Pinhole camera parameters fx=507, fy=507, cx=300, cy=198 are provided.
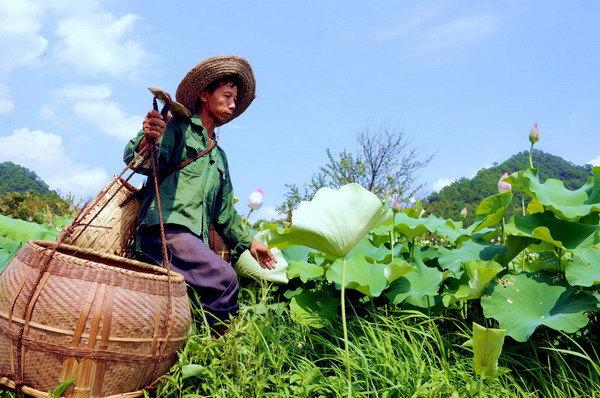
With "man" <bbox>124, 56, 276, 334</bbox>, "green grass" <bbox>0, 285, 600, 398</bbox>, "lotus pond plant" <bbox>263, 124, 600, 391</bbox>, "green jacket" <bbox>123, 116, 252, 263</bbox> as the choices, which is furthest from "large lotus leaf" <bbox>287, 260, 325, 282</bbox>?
"green jacket" <bbox>123, 116, 252, 263</bbox>

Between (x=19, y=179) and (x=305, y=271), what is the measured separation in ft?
123

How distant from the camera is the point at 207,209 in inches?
104

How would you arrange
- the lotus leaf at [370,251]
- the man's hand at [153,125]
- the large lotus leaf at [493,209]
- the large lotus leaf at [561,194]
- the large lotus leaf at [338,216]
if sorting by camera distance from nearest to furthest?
the large lotus leaf at [338,216]
the man's hand at [153,125]
the large lotus leaf at [561,194]
the large lotus leaf at [493,209]
the lotus leaf at [370,251]

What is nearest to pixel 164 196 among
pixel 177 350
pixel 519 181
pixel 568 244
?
pixel 177 350

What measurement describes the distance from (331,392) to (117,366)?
2.77 ft

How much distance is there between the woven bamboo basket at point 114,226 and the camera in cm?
239

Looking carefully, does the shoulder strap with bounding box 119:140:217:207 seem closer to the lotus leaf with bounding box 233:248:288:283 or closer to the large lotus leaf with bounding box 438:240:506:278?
the lotus leaf with bounding box 233:248:288:283

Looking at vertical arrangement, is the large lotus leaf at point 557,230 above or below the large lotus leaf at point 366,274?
above

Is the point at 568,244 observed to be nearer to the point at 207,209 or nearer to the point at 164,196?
the point at 207,209

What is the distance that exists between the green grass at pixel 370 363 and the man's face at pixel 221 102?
103cm

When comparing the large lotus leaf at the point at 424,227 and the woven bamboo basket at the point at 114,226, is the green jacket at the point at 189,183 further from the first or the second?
the large lotus leaf at the point at 424,227

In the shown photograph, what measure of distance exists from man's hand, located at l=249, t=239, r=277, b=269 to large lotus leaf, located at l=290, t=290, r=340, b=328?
252 millimetres

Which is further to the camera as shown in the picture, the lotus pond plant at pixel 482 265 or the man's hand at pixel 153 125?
the man's hand at pixel 153 125

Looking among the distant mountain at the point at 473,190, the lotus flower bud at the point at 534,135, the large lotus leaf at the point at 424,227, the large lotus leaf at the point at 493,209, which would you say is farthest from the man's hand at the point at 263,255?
the distant mountain at the point at 473,190
